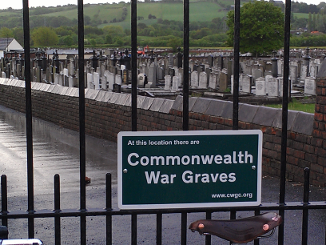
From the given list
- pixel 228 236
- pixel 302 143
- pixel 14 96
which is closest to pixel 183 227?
pixel 228 236

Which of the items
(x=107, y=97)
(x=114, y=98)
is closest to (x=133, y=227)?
(x=114, y=98)

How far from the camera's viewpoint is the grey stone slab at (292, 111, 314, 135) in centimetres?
669

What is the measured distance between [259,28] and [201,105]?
59959 mm

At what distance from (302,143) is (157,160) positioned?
14.2 ft

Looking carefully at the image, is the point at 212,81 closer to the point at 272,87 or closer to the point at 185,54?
the point at 272,87

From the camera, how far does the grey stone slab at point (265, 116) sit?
7285 mm

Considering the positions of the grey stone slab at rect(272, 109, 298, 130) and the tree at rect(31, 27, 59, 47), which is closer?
the grey stone slab at rect(272, 109, 298, 130)

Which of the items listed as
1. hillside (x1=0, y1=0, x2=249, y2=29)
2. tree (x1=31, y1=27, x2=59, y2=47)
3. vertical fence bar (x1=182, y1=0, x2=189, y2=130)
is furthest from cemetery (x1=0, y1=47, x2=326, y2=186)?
hillside (x1=0, y1=0, x2=249, y2=29)

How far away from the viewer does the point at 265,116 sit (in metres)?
7.43

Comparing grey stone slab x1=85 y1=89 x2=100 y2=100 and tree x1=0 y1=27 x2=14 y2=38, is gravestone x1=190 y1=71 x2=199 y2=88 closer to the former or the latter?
grey stone slab x1=85 y1=89 x2=100 y2=100

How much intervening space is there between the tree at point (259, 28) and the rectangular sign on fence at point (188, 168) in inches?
2467

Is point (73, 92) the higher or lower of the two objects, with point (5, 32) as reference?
lower

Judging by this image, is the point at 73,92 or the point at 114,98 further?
the point at 73,92

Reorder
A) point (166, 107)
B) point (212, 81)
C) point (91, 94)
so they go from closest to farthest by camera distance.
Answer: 1. point (166, 107)
2. point (91, 94)
3. point (212, 81)
